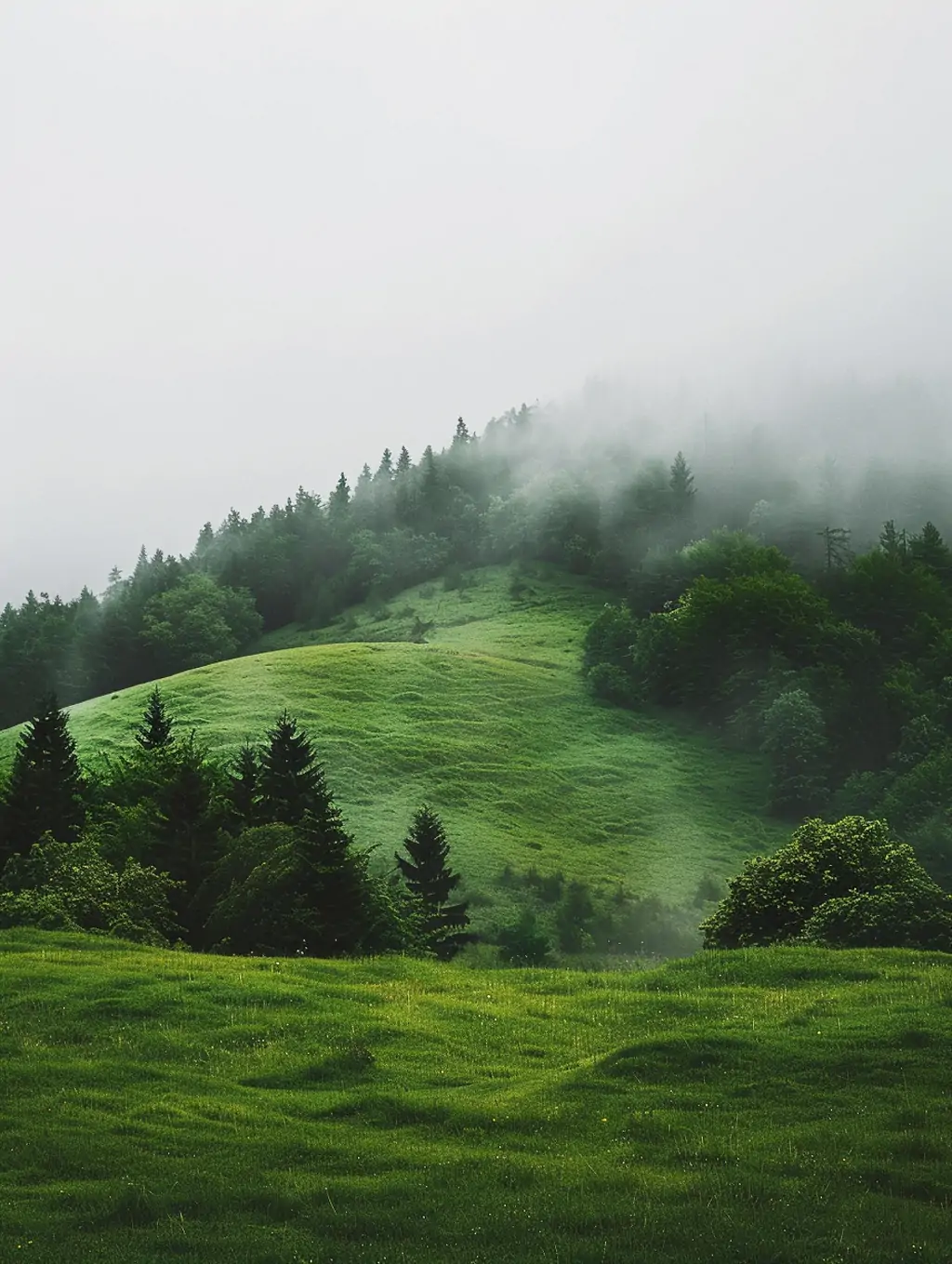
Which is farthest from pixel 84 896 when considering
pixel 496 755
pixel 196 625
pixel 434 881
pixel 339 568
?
pixel 339 568

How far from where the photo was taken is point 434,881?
6812 centimetres

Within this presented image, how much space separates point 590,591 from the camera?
164250 mm

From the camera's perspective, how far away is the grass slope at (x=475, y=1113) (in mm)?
16234

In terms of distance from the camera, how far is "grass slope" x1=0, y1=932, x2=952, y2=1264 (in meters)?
16.2

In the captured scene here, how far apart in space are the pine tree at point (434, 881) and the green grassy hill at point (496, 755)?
4.71 m

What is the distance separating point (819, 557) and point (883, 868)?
14022cm

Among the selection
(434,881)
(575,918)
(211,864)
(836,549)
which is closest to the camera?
(211,864)

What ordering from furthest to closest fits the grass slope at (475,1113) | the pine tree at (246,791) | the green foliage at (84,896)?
1. the pine tree at (246,791)
2. the green foliage at (84,896)
3. the grass slope at (475,1113)

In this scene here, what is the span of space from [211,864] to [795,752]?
2540 inches

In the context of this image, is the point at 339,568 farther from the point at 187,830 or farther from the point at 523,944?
the point at 187,830

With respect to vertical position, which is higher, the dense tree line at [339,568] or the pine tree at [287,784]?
the dense tree line at [339,568]

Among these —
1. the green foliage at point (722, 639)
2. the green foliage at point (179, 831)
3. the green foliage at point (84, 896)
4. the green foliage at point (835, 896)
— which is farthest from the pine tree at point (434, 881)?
the green foliage at point (722, 639)

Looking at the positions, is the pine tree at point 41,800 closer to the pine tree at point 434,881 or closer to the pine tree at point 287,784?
the pine tree at point 287,784

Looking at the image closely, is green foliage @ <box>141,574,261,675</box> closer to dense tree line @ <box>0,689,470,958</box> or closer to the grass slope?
dense tree line @ <box>0,689,470,958</box>
